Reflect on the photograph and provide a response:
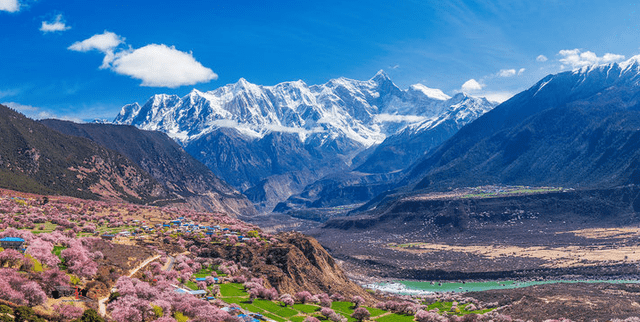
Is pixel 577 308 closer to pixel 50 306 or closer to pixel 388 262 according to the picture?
pixel 50 306

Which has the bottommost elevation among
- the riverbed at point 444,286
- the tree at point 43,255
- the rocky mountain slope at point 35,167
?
the riverbed at point 444,286

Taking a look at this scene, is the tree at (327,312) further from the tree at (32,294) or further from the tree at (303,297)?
the tree at (32,294)

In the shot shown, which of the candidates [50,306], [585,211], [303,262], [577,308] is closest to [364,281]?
[303,262]

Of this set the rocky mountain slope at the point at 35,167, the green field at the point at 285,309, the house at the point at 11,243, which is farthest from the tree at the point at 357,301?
the rocky mountain slope at the point at 35,167

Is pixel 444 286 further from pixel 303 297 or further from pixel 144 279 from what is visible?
pixel 144 279

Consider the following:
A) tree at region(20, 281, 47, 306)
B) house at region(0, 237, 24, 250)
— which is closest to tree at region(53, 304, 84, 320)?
tree at region(20, 281, 47, 306)

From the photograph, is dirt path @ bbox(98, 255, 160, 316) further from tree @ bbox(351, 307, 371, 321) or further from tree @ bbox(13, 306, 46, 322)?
tree @ bbox(351, 307, 371, 321)

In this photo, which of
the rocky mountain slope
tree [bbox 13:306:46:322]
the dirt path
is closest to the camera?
tree [bbox 13:306:46:322]

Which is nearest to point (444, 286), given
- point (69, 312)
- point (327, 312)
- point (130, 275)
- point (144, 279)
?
point (327, 312)

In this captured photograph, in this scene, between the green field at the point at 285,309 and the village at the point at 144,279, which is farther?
the green field at the point at 285,309

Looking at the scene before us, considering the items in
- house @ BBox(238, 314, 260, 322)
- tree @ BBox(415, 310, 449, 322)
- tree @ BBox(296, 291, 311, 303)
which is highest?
house @ BBox(238, 314, 260, 322)

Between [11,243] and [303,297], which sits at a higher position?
[11,243]
